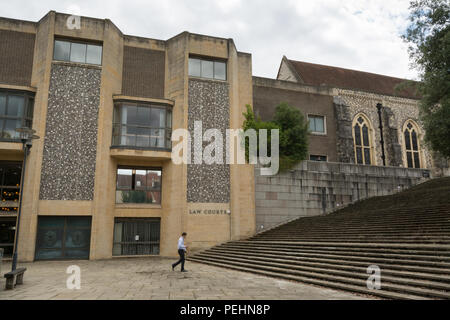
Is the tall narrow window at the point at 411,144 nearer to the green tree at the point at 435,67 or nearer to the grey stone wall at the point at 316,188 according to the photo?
the grey stone wall at the point at 316,188

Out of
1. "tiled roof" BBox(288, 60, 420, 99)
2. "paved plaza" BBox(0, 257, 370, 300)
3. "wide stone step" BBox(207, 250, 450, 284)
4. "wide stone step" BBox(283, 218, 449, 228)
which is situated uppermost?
"tiled roof" BBox(288, 60, 420, 99)

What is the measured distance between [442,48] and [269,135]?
11061 mm

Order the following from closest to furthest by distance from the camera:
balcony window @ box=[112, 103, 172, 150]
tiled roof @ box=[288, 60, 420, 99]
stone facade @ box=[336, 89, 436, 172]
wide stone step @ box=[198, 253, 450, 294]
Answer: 1. wide stone step @ box=[198, 253, 450, 294]
2. balcony window @ box=[112, 103, 172, 150]
3. stone facade @ box=[336, 89, 436, 172]
4. tiled roof @ box=[288, 60, 420, 99]

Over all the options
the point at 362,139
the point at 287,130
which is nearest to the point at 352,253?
the point at 287,130

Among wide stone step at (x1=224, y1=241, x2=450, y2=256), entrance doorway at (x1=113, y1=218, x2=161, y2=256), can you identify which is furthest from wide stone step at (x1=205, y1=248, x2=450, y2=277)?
entrance doorway at (x1=113, y1=218, x2=161, y2=256)

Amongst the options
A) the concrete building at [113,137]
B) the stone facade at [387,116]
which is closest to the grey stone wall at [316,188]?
the concrete building at [113,137]

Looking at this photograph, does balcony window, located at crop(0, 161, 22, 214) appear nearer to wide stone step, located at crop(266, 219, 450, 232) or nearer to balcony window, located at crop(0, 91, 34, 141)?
balcony window, located at crop(0, 91, 34, 141)

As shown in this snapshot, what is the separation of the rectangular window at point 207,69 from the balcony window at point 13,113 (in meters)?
9.94

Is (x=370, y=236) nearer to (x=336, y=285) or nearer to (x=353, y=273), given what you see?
(x=353, y=273)

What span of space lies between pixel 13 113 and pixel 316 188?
19.4 metres

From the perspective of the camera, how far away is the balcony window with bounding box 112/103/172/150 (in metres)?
20.5

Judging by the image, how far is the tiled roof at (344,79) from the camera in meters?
33.0

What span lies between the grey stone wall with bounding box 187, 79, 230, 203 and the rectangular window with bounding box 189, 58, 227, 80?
0.52 meters
